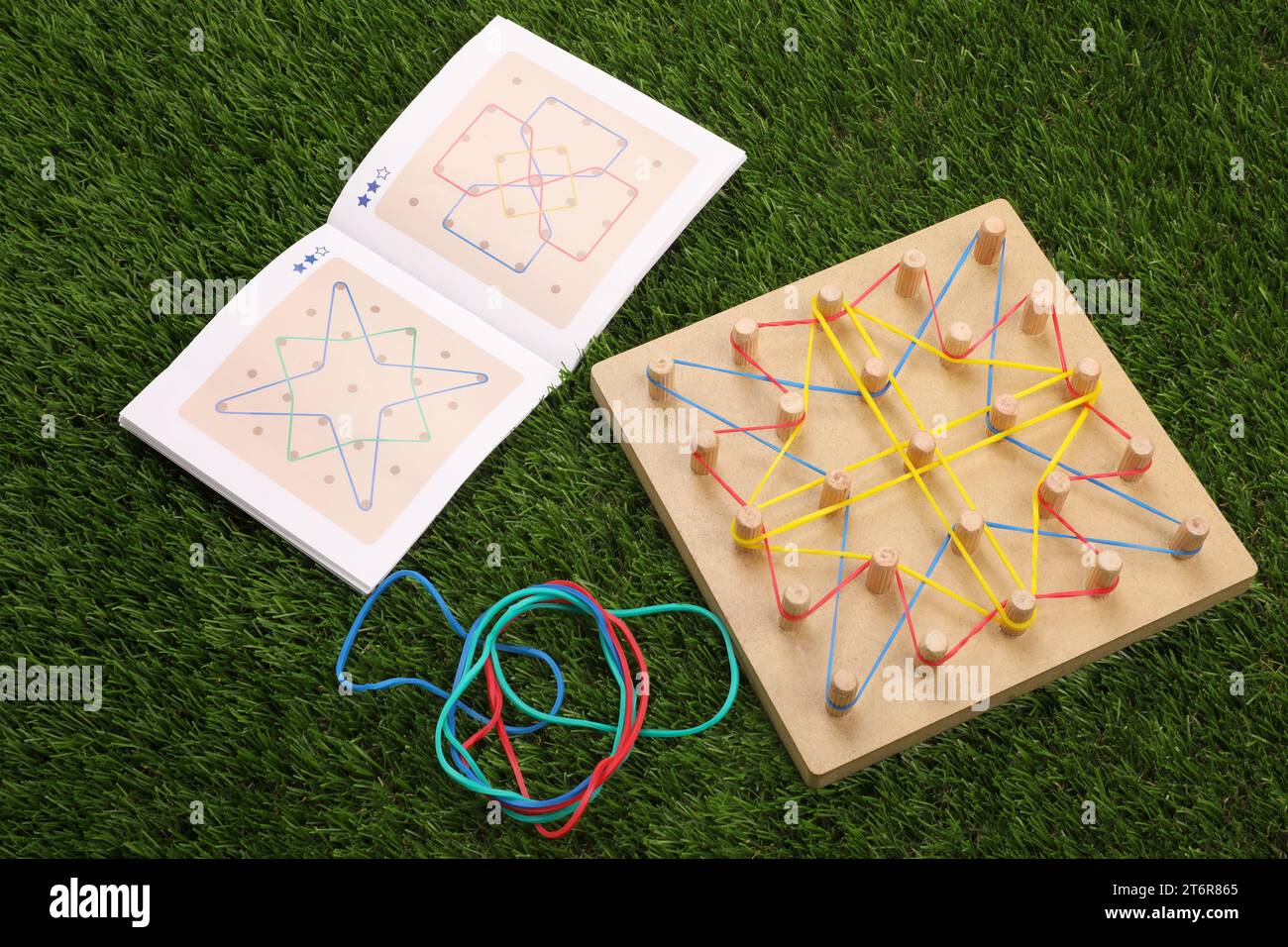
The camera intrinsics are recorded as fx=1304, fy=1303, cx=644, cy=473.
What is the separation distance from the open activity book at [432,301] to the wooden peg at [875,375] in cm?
29

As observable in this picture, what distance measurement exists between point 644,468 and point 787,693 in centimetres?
28

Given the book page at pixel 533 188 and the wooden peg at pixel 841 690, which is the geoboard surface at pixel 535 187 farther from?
the wooden peg at pixel 841 690

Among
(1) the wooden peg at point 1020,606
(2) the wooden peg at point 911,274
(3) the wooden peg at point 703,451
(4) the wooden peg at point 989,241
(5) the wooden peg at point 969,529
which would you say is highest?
(4) the wooden peg at point 989,241

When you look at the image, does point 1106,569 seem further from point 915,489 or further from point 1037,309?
point 1037,309

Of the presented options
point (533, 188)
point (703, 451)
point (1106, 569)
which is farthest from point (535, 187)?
point (1106, 569)

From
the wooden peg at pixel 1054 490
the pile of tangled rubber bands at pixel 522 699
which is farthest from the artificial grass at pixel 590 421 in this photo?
the wooden peg at pixel 1054 490

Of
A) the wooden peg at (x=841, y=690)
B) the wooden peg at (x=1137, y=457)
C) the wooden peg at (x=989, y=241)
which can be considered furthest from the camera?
the wooden peg at (x=989, y=241)

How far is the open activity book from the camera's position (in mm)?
1428

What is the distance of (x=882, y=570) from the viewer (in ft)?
4.27

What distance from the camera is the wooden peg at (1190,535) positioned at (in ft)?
4.29

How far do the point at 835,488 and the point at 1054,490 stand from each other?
0.22 metres

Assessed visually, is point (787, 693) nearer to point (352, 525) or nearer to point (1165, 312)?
point (352, 525)
